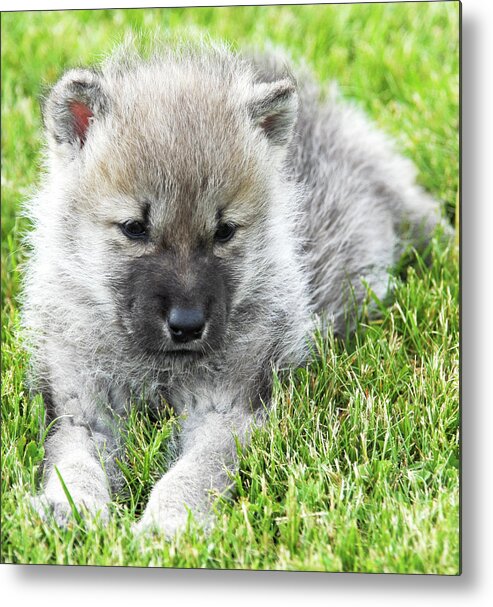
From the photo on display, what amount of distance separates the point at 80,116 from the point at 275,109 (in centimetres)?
→ 58

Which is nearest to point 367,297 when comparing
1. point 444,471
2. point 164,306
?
point 444,471

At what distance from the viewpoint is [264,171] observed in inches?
121

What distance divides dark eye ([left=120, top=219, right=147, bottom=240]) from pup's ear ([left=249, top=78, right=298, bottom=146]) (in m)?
0.51

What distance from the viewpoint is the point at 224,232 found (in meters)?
2.95

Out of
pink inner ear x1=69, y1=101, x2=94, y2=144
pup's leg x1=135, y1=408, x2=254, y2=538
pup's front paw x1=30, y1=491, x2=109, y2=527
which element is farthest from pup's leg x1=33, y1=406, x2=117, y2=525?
pink inner ear x1=69, y1=101, x2=94, y2=144

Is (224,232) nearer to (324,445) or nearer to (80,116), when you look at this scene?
(80,116)

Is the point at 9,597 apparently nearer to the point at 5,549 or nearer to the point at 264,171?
the point at 5,549

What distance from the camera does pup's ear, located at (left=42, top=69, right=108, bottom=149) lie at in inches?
114

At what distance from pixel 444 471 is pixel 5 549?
1.30 meters

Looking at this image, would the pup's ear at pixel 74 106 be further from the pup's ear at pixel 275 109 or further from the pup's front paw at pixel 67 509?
the pup's front paw at pixel 67 509

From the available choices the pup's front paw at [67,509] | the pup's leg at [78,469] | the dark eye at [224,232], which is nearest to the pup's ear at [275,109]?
the dark eye at [224,232]

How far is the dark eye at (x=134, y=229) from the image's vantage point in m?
2.87

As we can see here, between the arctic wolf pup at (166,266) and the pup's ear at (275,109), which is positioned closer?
the arctic wolf pup at (166,266)

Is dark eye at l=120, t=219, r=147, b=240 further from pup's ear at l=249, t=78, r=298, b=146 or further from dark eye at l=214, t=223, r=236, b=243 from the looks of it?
pup's ear at l=249, t=78, r=298, b=146
